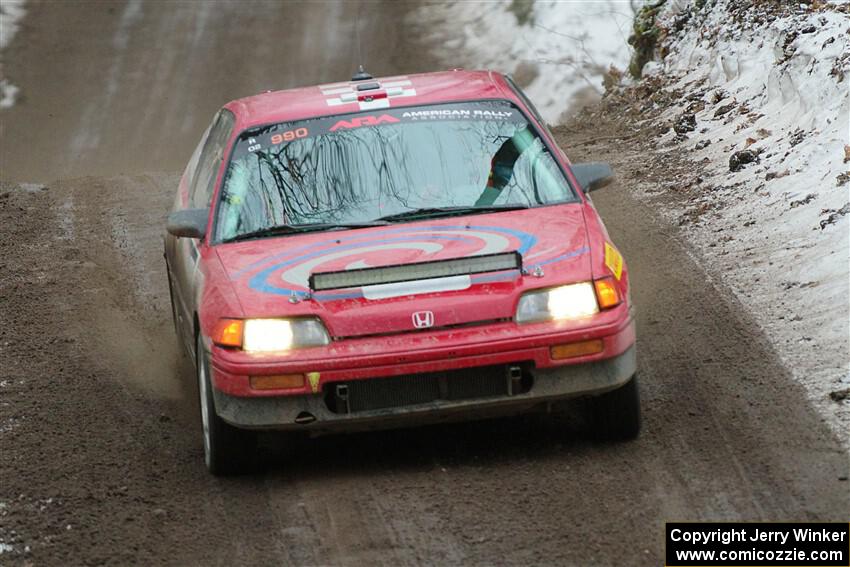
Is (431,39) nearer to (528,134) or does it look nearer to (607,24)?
(607,24)

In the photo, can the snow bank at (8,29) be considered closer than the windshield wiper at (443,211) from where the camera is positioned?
No

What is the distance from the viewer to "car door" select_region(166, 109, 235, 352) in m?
6.83

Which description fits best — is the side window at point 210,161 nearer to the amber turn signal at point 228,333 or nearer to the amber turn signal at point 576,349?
the amber turn signal at point 228,333

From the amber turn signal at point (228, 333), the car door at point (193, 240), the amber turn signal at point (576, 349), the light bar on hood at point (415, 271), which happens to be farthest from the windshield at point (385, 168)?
the amber turn signal at point (576, 349)

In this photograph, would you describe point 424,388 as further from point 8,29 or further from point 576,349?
point 8,29

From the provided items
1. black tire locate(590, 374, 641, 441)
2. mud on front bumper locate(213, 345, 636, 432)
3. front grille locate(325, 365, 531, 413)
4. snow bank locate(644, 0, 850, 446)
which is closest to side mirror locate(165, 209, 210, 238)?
mud on front bumper locate(213, 345, 636, 432)

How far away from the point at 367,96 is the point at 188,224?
3.93ft

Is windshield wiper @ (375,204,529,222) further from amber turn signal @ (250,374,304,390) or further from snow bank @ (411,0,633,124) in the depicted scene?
snow bank @ (411,0,633,124)

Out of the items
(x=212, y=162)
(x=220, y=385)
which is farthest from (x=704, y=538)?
(x=212, y=162)

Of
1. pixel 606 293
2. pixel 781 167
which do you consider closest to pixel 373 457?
pixel 606 293

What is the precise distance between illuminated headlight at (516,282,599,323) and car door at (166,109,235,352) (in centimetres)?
160

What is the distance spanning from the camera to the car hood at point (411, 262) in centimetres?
578

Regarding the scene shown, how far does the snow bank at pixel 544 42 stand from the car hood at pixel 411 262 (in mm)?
11458

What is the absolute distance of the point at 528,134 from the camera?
702cm
